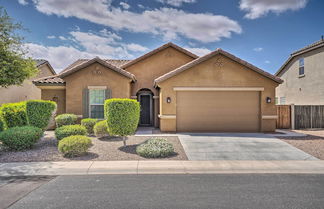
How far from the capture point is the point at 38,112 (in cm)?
→ 863

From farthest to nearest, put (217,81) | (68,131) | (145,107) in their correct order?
(145,107) → (217,81) → (68,131)

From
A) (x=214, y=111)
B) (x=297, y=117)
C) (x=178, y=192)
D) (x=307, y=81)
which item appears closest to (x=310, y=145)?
(x=214, y=111)

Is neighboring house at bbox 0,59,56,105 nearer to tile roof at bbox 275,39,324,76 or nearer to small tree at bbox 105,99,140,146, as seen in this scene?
small tree at bbox 105,99,140,146

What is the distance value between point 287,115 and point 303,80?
20.1 feet

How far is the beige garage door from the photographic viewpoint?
11781 mm

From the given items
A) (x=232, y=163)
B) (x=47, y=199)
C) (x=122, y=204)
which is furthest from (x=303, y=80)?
(x=47, y=199)

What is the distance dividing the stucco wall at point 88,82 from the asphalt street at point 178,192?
25.6ft

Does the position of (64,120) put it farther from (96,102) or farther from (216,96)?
(216,96)

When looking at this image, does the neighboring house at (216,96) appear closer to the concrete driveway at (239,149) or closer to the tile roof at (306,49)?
the concrete driveway at (239,149)

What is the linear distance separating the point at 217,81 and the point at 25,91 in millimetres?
18705

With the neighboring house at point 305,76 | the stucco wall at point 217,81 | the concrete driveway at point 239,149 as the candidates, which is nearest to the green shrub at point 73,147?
the concrete driveway at point 239,149

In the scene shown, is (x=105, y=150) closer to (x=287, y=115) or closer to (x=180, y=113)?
(x=180, y=113)

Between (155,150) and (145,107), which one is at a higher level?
(145,107)

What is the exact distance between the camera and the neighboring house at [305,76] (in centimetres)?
1564
